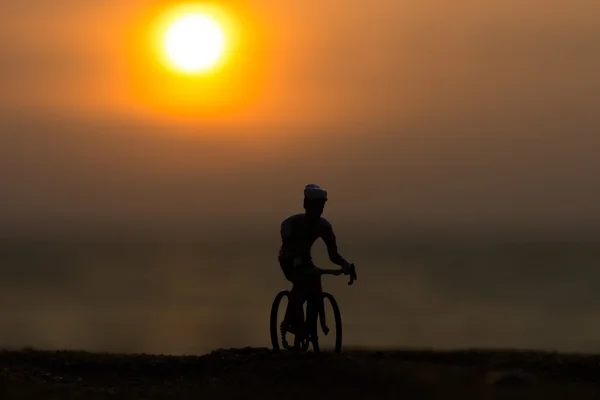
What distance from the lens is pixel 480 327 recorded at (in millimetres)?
74750

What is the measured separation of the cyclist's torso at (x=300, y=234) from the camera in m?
25.6

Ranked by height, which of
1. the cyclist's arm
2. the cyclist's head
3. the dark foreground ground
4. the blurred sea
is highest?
the blurred sea

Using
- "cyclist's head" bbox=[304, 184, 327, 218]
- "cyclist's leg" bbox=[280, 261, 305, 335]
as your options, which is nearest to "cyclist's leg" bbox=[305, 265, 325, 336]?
"cyclist's leg" bbox=[280, 261, 305, 335]

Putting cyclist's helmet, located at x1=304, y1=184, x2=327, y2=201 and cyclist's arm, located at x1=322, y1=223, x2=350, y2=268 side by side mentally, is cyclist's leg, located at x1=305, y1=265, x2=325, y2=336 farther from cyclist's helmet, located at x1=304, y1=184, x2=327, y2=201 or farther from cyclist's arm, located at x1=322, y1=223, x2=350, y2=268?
cyclist's helmet, located at x1=304, y1=184, x2=327, y2=201

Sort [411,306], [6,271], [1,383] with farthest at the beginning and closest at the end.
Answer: [6,271], [411,306], [1,383]

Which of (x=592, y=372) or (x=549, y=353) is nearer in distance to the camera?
(x=592, y=372)

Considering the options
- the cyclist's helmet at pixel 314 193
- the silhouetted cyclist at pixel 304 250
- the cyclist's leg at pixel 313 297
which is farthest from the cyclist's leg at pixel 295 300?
the cyclist's helmet at pixel 314 193

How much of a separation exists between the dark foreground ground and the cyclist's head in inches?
108

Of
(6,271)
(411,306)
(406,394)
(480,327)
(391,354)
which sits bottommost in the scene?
(406,394)

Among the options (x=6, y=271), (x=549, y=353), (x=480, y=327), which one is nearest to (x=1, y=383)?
(x=549, y=353)

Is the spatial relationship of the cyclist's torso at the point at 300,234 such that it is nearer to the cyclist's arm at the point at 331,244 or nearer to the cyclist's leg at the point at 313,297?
the cyclist's arm at the point at 331,244

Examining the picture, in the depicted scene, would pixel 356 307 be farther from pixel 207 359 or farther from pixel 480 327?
pixel 207 359

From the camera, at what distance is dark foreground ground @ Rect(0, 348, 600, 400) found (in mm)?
21391

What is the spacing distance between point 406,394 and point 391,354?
22.4ft
